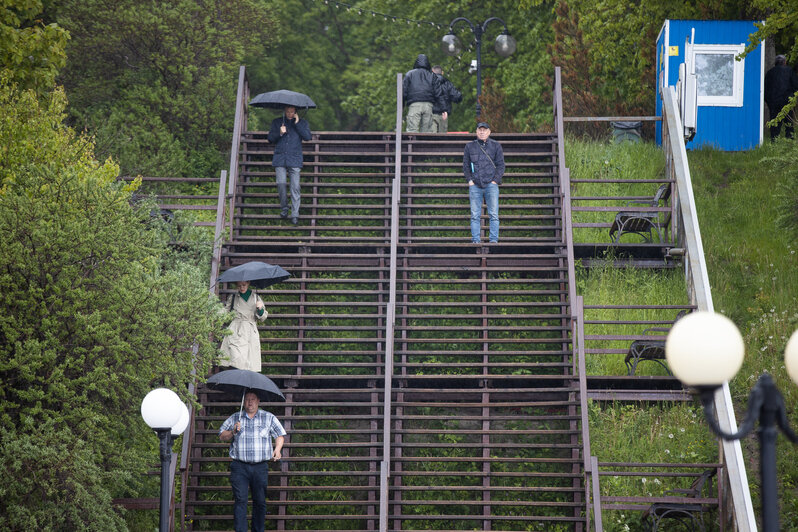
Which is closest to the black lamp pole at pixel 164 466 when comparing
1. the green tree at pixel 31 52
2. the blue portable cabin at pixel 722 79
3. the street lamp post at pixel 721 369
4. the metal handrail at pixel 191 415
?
the metal handrail at pixel 191 415

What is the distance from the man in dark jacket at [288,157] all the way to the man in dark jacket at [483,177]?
2611mm

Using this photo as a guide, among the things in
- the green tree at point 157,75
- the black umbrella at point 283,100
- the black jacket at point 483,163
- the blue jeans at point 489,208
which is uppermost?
the green tree at point 157,75

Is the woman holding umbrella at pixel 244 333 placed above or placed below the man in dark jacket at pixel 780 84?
below

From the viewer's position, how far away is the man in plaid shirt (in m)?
11.3

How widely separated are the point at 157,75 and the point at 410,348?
1379 centimetres

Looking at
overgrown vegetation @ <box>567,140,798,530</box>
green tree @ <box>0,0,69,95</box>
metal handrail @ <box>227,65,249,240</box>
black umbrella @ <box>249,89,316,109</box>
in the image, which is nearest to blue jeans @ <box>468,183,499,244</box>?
overgrown vegetation @ <box>567,140,798,530</box>

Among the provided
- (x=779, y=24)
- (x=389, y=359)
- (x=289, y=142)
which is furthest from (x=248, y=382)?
(x=779, y=24)

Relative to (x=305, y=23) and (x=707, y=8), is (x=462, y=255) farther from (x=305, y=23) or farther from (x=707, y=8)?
(x=305, y=23)

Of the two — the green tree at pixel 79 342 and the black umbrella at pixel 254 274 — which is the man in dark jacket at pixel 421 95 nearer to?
the black umbrella at pixel 254 274

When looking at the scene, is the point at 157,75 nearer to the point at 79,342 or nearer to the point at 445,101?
the point at 445,101

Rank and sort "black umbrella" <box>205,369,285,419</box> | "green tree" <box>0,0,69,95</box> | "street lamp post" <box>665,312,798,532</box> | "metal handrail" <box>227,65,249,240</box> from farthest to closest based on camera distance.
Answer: "green tree" <box>0,0,69,95</box>
"metal handrail" <box>227,65,249,240</box>
"black umbrella" <box>205,369,285,419</box>
"street lamp post" <box>665,312,798,532</box>

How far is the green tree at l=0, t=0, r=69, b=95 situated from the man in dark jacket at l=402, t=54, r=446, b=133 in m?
6.07

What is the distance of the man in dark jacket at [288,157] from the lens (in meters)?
16.8

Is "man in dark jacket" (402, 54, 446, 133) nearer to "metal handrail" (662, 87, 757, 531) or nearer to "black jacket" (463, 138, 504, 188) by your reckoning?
"black jacket" (463, 138, 504, 188)
